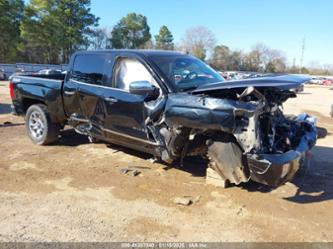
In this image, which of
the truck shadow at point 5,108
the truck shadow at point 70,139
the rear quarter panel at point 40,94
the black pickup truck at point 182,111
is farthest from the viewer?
the truck shadow at point 5,108

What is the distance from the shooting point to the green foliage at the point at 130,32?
64625 millimetres

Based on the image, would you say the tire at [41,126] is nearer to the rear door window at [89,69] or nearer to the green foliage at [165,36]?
the rear door window at [89,69]

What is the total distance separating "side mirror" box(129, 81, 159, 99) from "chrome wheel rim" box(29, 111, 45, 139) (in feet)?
9.89

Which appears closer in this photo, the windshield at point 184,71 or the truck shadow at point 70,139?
the windshield at point 184,71

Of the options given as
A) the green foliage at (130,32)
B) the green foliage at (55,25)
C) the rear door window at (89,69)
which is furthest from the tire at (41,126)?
the green foliage at (130,32)

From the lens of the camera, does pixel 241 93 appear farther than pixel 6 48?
No

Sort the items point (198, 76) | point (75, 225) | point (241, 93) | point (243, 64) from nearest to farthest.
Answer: point (75, 225), point (241, 93), point (198, 76), point (243, 64)

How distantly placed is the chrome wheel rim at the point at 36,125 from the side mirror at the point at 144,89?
301 centimetres

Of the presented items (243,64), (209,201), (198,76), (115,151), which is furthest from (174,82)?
(243,64)

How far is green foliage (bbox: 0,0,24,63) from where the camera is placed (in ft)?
150

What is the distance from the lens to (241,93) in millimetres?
4359

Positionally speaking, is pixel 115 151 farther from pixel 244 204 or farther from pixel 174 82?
pixel 244 204

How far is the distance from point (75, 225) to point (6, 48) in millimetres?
49665

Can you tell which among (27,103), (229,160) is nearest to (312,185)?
(229,160)
